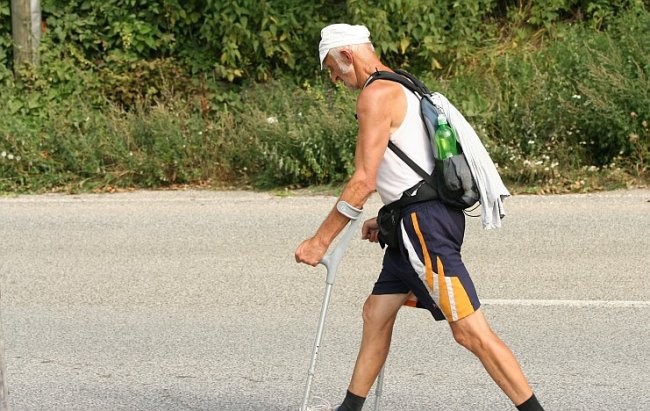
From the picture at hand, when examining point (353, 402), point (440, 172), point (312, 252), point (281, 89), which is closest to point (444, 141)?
point (440, 172)

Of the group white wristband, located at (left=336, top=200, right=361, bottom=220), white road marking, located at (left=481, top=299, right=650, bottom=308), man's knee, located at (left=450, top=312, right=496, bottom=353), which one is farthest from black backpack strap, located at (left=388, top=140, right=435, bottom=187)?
white road marking, located at (left=481, top=299, right=650, bottom=308)

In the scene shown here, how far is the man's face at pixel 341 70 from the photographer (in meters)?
4.92

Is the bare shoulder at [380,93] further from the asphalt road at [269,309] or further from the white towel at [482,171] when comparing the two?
the asphalt road at [269,309]

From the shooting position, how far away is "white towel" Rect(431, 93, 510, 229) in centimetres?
487

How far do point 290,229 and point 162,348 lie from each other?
2941 mm

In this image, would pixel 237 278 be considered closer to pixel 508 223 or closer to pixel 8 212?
pixel 508 223

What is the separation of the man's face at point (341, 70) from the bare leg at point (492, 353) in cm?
102

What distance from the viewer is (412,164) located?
4.89 metres

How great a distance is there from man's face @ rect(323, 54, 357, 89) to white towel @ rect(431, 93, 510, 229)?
33 cm

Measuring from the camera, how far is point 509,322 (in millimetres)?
7039

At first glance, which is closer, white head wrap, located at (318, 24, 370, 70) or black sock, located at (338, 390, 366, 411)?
white head wrap, located at (318, 24, 370, 70)

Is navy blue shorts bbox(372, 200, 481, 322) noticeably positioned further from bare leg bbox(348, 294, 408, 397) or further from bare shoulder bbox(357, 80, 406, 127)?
bare shoulder bbox(357, 80, 406, 127)

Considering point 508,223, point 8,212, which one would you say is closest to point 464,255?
point 508,223

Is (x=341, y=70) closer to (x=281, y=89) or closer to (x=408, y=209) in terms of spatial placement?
(x=408, y=209)
